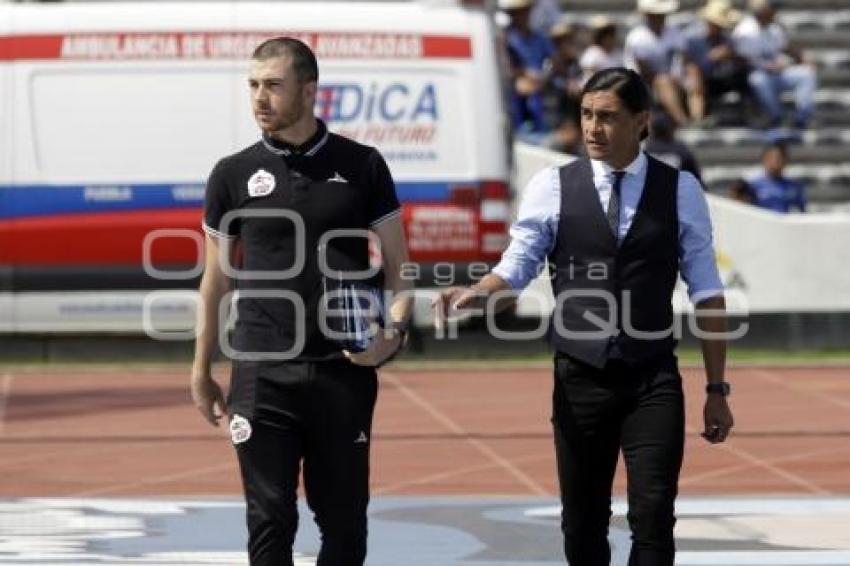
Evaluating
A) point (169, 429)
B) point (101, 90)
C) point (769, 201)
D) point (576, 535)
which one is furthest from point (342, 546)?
point (769, 201)

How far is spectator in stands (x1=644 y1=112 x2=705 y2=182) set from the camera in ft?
58.5

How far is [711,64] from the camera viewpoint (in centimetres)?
2331

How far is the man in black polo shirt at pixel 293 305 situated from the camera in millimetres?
6887

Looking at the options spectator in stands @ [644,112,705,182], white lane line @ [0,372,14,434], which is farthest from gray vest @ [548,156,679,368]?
spectator in stands @ [644,112,705,182]

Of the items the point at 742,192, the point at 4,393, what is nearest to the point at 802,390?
the point at 742,192

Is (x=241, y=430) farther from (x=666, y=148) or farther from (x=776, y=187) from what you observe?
(x=776, y=187)

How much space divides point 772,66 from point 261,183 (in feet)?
56.3

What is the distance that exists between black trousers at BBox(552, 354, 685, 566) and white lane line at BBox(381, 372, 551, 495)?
417cm

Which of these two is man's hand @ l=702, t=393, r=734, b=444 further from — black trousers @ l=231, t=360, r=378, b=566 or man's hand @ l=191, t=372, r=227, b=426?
man's hand @ l=191, t=372, r=227, b=426

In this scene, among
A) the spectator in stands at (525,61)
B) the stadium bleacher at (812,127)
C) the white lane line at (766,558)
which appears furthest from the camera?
the stadium bleacher at (812,127)

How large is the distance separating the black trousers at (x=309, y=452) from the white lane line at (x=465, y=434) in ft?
14.9

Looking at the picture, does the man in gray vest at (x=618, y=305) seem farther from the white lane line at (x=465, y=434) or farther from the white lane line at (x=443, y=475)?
the white lane line at (x=443, y=475)

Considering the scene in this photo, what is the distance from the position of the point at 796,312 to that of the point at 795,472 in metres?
6.96

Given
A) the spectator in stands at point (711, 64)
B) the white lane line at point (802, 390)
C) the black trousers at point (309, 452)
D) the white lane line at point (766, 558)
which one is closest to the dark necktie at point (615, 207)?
the black trousers at point (309, 452)
